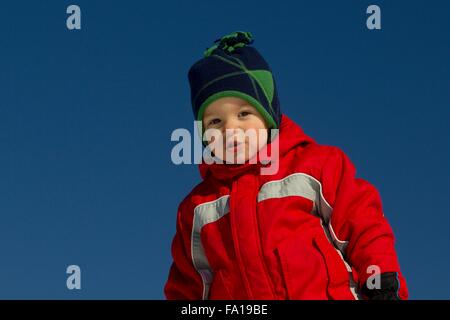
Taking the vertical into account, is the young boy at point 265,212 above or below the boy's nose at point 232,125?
below

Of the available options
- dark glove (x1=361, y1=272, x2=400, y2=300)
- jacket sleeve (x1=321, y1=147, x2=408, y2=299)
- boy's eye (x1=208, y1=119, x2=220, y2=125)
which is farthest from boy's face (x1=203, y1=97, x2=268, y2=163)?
dark glove (x1=361, y1=272, x2=400, y2=300)

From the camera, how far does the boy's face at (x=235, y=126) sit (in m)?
5.71

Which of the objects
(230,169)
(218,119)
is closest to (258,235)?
(230,169)

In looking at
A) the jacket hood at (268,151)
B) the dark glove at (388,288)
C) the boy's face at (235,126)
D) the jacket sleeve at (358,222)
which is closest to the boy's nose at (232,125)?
the boy's face at (235,126)

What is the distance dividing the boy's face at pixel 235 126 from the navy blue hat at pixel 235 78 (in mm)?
47

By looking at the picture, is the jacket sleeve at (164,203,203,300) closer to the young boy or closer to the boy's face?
the young boy

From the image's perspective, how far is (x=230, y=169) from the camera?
5738 mm

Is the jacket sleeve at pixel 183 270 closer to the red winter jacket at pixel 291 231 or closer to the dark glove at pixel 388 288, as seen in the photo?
the red winter jacket at pixel 291 231

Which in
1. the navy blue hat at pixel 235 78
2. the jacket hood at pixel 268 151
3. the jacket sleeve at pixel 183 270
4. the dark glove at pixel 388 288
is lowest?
the dark glove at pixel 388 288

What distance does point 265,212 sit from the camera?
5.44 metres

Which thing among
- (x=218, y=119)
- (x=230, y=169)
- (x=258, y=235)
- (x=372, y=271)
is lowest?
(x=372, y=271)
